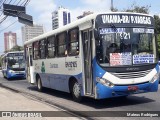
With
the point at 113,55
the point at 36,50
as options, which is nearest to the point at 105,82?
the point at 113,55

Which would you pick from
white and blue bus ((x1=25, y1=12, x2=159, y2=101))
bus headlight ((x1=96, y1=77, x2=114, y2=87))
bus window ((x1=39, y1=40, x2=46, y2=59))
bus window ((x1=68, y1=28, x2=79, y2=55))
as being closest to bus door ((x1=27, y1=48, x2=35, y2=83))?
bus window ((x1=39, y1=40, x2=46, y2=59))

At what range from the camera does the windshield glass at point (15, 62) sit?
32619mm

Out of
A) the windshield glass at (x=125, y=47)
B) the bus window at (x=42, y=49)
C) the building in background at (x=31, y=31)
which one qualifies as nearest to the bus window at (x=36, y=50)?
the bus window at (x=42, y=49)

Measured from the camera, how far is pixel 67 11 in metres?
34.4

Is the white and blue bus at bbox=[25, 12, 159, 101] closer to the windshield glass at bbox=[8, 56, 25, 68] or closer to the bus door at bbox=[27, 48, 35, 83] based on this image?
the bus door at bbox=[27, 48, 35, 83]

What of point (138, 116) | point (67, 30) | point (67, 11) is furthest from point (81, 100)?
point (67, 11)

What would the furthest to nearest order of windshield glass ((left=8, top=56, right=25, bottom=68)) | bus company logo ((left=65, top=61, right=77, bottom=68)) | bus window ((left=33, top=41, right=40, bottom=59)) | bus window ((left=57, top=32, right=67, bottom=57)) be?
windshield glass ((left=8, top=56, right=25, bottom=68)) → bus window ((left=33, top=41, right=40, bottom=59)) → bus window ((left=57, top=32, right=67, bottom=57)) → bus company logo ((left=65, top=61, right=77, bottom=68))

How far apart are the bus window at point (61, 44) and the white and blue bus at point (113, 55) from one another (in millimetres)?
828

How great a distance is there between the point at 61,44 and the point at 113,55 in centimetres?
368

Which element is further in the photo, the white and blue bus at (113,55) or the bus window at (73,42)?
the bus window at (73,42)

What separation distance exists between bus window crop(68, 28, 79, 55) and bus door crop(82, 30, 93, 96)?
56cm

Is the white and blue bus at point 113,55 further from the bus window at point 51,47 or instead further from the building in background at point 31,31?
the building in background at point 31,31

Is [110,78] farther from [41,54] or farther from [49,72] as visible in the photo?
[41,54]

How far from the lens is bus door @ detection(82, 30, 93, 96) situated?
1151 cm
